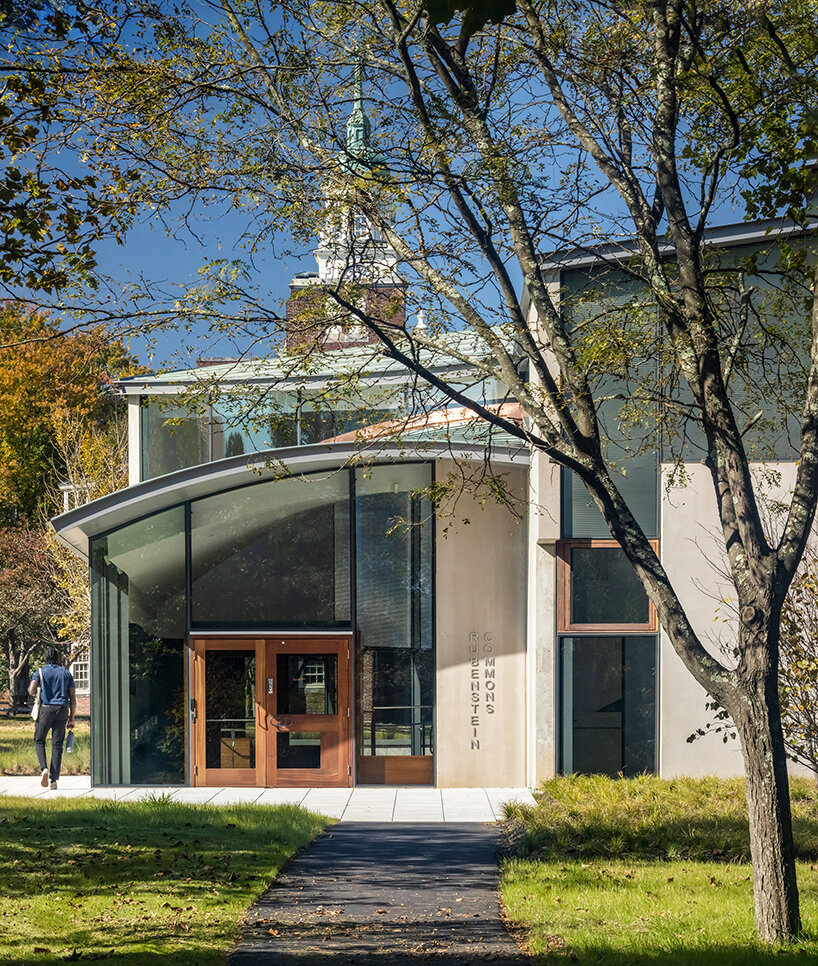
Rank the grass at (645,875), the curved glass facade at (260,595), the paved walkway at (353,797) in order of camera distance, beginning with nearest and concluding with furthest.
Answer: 1. the grass at (645,875)
2. the paved walkway at (353,797)
3. the curved glass facade at (260,595)

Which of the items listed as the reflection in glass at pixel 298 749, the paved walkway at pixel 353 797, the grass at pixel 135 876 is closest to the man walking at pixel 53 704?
the paved walkway at pixel 353 797

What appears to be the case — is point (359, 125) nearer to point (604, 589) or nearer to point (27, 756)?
point (604, 589)

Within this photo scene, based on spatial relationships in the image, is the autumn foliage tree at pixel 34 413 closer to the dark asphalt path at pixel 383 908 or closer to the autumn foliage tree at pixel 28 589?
the autumn foliage tree at pixel 28 589

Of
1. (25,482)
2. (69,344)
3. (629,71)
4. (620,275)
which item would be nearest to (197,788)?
(620,275)

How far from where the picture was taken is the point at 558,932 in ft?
25.2

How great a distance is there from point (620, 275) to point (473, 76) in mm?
5984

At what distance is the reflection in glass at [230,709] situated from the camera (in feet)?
58.1

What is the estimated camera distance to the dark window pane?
15.6 meters

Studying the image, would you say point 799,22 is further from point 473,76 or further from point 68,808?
point 68,808

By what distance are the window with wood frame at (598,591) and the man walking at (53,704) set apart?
7449 mm

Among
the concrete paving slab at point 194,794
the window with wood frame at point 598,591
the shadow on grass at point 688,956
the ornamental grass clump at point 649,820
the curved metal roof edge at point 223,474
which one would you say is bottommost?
the concrete paving slab at point 194,794

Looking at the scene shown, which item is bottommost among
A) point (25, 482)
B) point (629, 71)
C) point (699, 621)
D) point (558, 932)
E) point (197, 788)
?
point (197, 788)

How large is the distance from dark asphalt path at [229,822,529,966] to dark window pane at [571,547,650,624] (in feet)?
14.2

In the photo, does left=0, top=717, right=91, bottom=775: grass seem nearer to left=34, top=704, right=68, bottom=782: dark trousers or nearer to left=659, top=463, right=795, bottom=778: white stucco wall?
left=34, top=704, right=68, bottom=782: dark trousers
